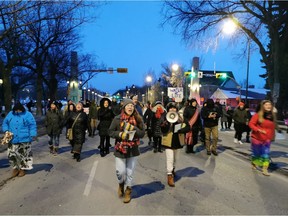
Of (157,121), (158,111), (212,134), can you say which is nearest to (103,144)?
(157,121)

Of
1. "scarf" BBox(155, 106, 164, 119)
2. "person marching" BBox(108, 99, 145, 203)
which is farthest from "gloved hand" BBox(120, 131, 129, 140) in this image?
"scarf" BBox(155, 106, 164, 119)

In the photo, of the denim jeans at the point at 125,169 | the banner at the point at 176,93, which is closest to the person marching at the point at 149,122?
the banner at the point at 176,93

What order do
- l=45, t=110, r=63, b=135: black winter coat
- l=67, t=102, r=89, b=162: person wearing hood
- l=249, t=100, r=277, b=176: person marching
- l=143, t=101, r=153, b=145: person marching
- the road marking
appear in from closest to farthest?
1. the road marking
2. l=249, t=100, r=277, b=176: person marching
3. l=67, t=102, r=89, b=162: person wearing hood
4. l=45, t=110, r=63, b=135: black winter coat
5. l=143, t=101, r=153, b=145: person marching

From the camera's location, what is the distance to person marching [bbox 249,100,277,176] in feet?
28.8

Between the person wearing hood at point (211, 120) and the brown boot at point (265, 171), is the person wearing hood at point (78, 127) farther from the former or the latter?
the brown boot at point (265, 171)

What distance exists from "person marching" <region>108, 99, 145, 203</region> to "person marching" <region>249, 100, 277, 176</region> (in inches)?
148

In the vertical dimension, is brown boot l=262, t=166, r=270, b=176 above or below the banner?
below

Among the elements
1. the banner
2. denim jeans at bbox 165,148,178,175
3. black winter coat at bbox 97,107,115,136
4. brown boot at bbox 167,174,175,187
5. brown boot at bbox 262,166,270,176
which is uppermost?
the banner

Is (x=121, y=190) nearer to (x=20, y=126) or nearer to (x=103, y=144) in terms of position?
(x=20, y=126)

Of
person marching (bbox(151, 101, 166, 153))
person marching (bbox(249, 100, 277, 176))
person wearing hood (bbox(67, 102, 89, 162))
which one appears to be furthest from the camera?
person marching (bbox(151, 101, 166, 153))

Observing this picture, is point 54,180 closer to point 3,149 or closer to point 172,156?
point 172,156

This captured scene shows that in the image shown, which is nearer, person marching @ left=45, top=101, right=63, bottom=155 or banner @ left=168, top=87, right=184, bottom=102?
person marching @ left=45, top=101, right=63, bottom=155

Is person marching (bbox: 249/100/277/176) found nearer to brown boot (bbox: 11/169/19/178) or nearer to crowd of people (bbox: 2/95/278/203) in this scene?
crowd of people (bbox: 2/95/278/203)

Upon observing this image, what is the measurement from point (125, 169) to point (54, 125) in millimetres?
6200
